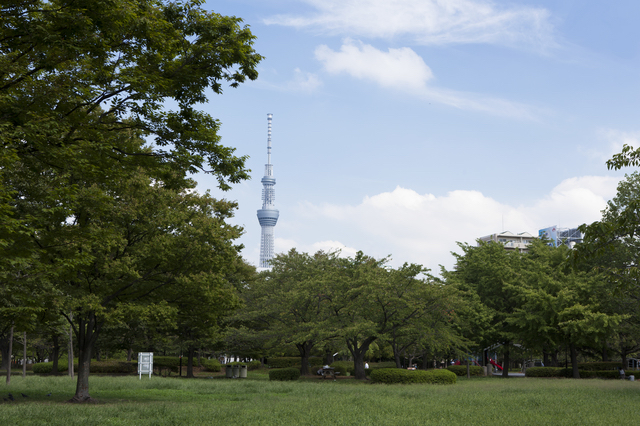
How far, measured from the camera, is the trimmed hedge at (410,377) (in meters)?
31.9

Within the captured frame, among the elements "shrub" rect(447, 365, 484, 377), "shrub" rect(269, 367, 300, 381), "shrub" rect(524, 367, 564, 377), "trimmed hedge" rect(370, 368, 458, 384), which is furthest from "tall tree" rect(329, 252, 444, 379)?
"shrub" rect(524, 367, 564, 377)

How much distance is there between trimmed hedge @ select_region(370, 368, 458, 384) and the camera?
1256 inches

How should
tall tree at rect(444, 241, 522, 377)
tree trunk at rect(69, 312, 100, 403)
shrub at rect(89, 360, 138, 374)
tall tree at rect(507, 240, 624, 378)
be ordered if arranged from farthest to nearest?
shrub at rect(89, 360, 138, 374) < tall tree at rect(444, 241, 522, 377) < tall tree at rect(507, 240, 624, 378) < tree trunk at rect(69, 312, 100, 403)

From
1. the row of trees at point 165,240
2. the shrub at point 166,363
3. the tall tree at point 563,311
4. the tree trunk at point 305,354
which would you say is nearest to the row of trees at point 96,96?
the row of trees at point 165,240

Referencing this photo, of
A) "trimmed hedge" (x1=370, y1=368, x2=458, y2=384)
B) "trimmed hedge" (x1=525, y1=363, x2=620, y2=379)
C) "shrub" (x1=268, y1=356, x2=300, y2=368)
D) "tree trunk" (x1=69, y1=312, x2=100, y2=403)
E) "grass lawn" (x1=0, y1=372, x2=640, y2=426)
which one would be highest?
"tree trunk" (x1=69, y1=312, x2=100, y2=403)

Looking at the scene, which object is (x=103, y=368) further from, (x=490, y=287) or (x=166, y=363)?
(x=490, y=287)

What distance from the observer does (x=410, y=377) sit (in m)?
31.9

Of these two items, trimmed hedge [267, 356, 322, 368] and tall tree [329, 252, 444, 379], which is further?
trimmed hedge [267, 356, 322, 368]

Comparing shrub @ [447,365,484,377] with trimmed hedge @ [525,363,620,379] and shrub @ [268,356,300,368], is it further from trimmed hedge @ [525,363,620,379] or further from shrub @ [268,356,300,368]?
shrub @ [268,356,300,368]

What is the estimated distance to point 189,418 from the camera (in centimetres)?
1430

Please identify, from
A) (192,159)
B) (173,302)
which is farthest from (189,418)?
(173,302)

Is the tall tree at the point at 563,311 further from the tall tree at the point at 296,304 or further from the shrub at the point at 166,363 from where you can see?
the shrub at the point at 166,363

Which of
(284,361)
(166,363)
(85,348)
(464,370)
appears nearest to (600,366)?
(464,370)

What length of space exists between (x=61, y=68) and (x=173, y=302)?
44.8 feet
